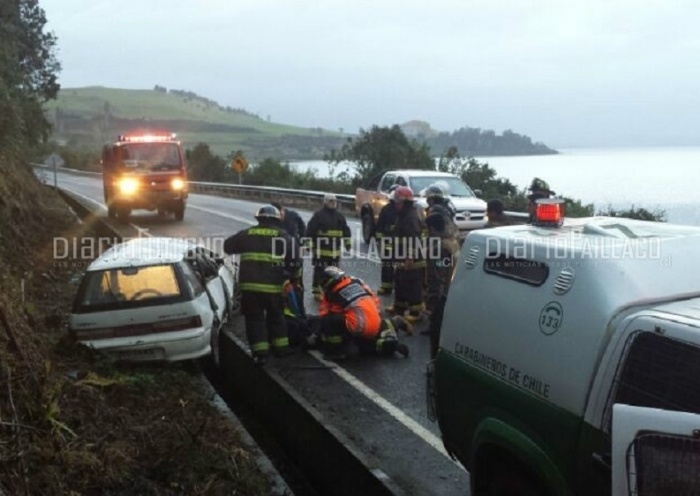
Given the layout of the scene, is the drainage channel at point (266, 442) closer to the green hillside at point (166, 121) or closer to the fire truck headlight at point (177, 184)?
the fire truck headlight at point (177, 184)

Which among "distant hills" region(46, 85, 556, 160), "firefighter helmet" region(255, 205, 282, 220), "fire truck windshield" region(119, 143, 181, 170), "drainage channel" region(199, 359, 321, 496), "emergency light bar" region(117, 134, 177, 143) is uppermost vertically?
"distant hills" region(46, 85, 556, 160)

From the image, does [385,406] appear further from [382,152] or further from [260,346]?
[382,152]

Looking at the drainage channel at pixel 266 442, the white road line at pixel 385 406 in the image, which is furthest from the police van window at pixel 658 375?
the drainage channel at pixel 266 442

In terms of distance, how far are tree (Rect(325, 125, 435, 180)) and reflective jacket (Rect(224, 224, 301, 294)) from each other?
28863 mm

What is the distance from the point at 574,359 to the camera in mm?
3447

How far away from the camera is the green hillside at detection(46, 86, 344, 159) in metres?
99.6

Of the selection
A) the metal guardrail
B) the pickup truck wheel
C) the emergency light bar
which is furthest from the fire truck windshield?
the pickup truck wheel

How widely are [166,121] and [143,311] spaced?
121 metres

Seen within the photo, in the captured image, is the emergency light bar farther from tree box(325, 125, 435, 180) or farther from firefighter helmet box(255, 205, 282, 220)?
firefighter helmet box(255, 205, 282, 220)

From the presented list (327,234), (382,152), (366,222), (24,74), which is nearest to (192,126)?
(382,152)

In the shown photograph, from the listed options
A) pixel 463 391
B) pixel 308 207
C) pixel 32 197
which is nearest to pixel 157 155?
pixel 32 197

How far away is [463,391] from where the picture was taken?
436 centimetres

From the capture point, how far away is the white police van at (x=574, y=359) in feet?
8.93

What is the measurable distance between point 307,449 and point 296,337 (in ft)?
9.35
